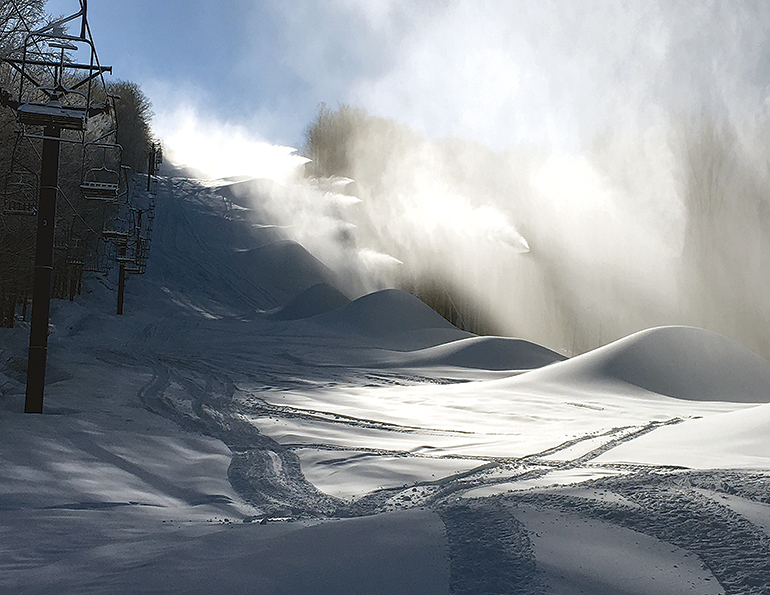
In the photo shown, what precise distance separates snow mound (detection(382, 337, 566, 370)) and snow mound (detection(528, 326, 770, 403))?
492cm

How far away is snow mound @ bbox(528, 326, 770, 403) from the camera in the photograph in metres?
16.4

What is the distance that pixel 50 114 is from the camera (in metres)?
8.11

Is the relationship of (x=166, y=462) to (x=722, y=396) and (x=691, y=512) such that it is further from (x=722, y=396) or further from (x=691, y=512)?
(x=722, y=396)

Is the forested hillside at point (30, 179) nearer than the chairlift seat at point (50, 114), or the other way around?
the chairlift seat at point (50, 114)

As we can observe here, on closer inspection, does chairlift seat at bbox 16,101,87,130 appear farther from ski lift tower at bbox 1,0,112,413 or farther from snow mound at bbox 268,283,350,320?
snow mound at bbox 268,283,350,320

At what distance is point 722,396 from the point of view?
16.2 meters

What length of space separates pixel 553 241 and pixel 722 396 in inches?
738

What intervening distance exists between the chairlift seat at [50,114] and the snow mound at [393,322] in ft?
64.8

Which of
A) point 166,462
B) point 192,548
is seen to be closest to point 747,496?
point 192,548

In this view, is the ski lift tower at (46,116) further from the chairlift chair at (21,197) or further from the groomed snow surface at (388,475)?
the chairlift chair at (21,197)

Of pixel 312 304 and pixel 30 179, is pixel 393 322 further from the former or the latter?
pixel 30 179

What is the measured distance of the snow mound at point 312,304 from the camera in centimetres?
3622

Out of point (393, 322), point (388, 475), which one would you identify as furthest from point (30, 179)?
point (393, 322)

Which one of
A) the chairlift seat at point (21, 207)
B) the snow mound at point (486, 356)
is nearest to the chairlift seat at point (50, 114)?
the chairlift seat at point (21, 207)
